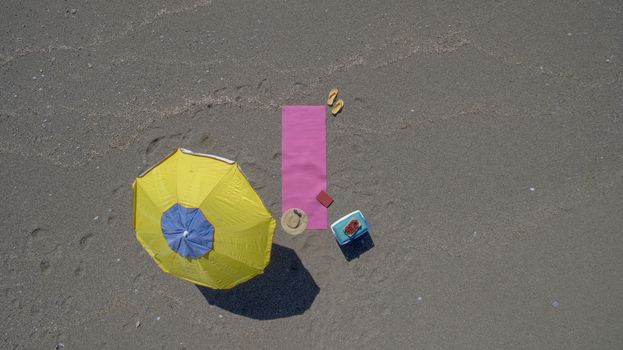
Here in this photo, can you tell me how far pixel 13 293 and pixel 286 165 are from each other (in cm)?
327

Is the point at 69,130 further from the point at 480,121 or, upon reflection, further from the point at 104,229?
the point at 480,121

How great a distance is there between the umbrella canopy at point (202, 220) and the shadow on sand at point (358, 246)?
3.34 ft

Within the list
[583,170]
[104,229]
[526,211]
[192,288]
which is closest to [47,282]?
[104,229]

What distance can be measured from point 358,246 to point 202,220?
5.79ft

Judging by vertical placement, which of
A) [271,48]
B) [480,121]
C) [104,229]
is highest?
[271,48]

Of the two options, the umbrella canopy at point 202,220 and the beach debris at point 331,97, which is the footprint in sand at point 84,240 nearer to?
the umbrella canopy at point 202,220

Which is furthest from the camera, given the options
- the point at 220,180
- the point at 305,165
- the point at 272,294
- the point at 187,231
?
the point at 305,165

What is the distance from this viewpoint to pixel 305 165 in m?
4.65

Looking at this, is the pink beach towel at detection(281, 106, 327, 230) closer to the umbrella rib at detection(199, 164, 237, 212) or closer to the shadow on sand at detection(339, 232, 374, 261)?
the shadow on sand at detection(339, 232, 374, 261)

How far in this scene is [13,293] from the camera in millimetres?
4562

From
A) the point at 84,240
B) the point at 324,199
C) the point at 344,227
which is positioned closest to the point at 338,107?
the point at 324,199

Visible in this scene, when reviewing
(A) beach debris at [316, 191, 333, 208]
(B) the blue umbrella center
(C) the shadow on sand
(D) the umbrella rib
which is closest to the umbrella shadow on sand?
(C) the shadow on sand

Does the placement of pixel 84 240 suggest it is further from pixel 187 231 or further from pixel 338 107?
pixel 338 107

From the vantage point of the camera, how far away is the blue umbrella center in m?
3.62
